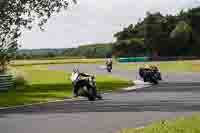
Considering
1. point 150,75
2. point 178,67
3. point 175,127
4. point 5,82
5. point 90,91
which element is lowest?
point 178,67

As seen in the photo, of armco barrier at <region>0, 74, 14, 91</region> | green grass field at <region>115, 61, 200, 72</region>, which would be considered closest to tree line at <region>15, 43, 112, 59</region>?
green grass field at <region>115, 61, 200, 72</region>

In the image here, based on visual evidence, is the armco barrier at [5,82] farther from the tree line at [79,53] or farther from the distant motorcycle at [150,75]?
the tree line at [79,53]

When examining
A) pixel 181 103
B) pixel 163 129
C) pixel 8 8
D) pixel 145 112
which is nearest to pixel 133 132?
pixel 163 129

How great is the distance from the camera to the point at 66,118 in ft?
56.1

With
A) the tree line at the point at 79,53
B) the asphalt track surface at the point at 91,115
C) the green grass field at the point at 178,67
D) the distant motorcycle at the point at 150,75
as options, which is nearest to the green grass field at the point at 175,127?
the asphalt track surface at the point at 91,115

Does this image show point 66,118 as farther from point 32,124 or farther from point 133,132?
point 133,132

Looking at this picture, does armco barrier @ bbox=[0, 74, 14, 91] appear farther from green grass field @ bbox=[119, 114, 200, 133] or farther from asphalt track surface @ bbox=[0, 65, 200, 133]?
green grass field @ bbox=[119, 114, 200, 133]

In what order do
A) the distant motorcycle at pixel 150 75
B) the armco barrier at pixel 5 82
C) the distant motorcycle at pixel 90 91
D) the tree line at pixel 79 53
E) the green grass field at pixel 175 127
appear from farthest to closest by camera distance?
1. the tree line at pixel 79 53
2. the distant motorcycle at pixel 150 75
3. the armco barrier at pixel 5 82
4. the distant motorcycle at pixel 90 91
5. the green grass field at pixel 175 127

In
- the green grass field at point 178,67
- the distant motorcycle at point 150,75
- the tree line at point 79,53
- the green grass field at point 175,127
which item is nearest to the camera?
the green grass field at point 175,127

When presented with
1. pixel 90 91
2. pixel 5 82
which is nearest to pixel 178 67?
pixel 5 82

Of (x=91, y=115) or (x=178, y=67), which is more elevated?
(x=91, y=115)

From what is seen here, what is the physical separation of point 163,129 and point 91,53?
123 meters

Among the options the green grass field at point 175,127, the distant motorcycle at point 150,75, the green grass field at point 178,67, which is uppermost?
the green grass field at point 175,127

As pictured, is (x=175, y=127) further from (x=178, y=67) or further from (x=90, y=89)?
(x=178, y=67)
